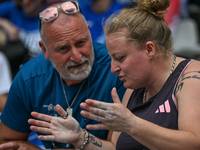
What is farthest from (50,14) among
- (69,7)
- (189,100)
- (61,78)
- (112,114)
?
(189,100)

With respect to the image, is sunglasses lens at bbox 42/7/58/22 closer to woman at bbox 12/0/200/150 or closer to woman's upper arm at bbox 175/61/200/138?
woman at bbox 12/0/200/150

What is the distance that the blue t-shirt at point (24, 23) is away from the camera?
400 centimetres

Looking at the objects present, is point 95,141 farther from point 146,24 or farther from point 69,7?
point 69,7

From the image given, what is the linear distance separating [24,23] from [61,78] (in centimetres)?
230

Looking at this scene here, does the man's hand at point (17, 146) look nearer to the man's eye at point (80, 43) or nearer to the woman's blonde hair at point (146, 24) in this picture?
the man's eye at point (80, 43)

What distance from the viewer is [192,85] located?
1469mm

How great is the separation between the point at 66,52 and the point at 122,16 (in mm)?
566

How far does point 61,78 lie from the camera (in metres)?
2.25

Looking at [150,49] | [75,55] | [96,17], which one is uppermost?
[150,49]

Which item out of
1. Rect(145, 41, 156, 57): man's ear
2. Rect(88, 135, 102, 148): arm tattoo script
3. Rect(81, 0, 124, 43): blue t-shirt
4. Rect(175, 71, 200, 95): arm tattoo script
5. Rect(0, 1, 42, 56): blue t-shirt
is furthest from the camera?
Rect(0, 1, 42, 56): blue t-shirt

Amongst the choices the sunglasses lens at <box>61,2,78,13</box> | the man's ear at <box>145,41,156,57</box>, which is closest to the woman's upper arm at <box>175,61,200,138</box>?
the man's ear at <box>145,41,156,57</box>

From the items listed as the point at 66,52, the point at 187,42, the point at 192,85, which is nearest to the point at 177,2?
the point at 187,42

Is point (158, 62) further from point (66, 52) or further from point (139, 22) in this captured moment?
point (66, 52)

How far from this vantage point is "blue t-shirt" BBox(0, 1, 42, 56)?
400 cm
